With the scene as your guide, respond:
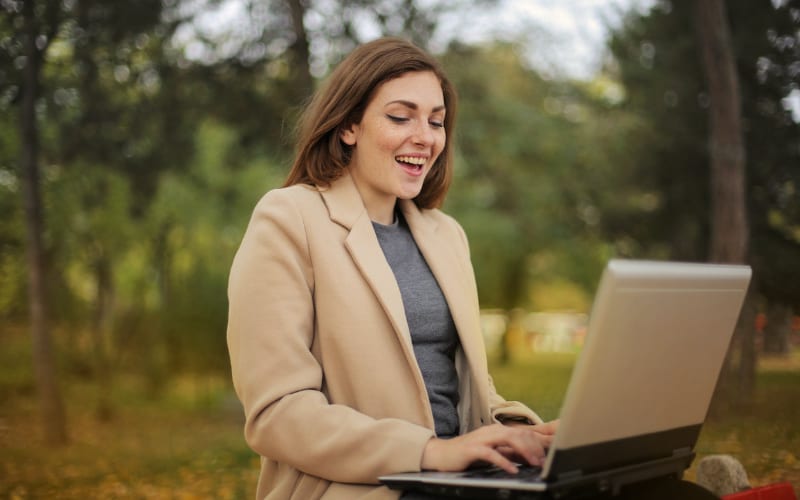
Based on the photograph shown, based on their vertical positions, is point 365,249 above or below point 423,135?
below

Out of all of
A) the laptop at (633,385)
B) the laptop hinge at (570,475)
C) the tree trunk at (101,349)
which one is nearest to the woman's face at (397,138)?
the laptop at (633,385)

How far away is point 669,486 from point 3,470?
6.56 meters

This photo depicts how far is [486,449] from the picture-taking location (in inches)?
70.2

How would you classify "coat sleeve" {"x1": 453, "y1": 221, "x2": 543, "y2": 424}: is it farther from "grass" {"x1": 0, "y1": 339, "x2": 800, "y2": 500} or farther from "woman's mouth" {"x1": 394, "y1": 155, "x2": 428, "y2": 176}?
"grass" {"x1": 0, "y1": 339, "x2": 800, "y2": 500}

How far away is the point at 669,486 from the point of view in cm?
195

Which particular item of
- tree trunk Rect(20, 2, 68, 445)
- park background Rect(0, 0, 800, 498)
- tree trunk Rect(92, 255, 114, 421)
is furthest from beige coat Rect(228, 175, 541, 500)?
tree trunk Rect(92, 255, 114, 421)

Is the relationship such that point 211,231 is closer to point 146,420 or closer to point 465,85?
point 146,420

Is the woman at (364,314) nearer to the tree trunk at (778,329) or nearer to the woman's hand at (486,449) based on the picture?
the woman's hand at (486,449)

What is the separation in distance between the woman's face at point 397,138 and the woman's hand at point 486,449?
79 cm

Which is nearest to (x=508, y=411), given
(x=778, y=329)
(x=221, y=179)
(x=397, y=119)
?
(x=397, y=119)

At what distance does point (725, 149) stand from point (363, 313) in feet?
20.0

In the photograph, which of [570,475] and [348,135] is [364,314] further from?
[570,475]

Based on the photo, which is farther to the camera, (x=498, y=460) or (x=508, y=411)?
(x=508, y=411)

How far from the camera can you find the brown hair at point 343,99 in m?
2.32
